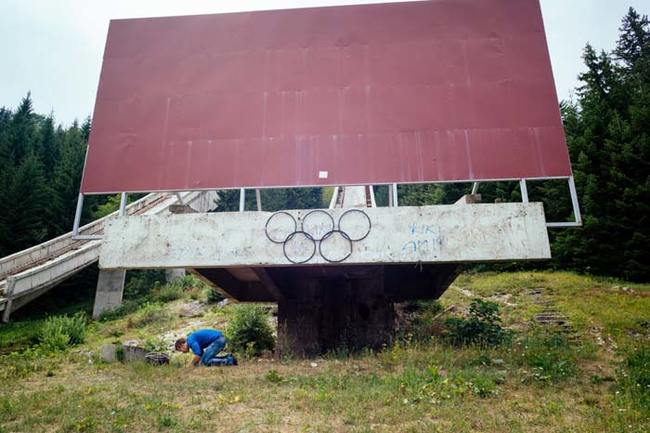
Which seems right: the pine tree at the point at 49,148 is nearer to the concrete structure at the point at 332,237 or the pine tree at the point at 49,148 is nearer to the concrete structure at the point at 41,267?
the concrete structure at the point at 41,267

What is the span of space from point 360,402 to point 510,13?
28.3 ft

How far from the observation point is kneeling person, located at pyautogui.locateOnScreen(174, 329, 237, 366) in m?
9.09

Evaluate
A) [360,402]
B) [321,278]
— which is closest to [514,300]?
[321,278]

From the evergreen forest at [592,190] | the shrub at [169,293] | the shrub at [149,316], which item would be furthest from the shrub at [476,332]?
the shrub at [169,293]

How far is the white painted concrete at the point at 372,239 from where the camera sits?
759 centimetres

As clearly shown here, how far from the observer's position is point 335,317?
1082cm

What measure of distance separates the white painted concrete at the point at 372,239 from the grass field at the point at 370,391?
186 centimetres

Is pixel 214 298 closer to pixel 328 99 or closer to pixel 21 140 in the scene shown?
pixel 328 99

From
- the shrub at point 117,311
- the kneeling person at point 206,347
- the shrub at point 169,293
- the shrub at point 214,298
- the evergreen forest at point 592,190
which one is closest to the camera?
the kneeling person at point 206,347

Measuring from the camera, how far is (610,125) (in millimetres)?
18719

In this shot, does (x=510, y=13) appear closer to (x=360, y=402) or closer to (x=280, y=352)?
(x=360, y=402)

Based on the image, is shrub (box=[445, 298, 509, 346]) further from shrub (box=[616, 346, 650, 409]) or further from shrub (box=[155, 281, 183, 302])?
shrub (box=[155, 281, 183, 302])

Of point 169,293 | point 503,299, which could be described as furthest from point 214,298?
point 503,299

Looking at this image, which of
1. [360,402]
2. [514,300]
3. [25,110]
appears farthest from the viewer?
[25,110]
